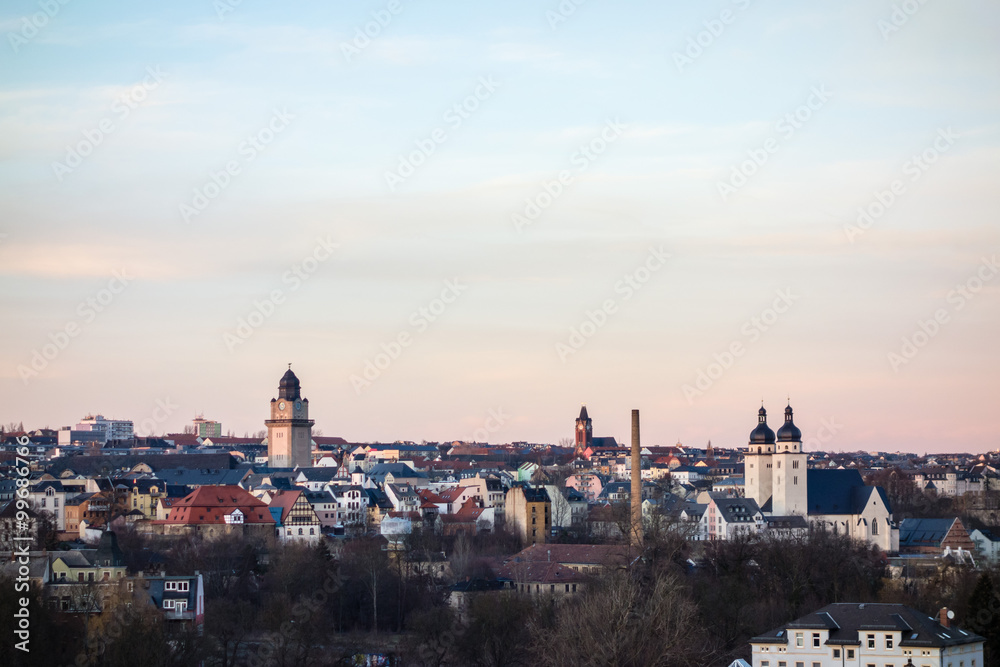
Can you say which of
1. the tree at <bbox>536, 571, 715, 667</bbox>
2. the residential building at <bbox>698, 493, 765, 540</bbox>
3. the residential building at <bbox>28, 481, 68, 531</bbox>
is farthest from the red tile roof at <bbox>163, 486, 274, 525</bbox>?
the tree at <bbox>536, 571, 715, 667</bbox>

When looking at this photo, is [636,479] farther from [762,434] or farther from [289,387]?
[289,387]

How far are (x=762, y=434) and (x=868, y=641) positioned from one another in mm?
54746

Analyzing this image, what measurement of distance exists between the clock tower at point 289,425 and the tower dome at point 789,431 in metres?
46.9

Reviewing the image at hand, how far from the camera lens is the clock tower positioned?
137m

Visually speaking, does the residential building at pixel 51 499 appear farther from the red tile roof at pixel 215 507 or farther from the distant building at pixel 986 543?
the distant building at pixel 986 543

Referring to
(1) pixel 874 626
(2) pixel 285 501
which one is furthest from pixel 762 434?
(1) pixel 874 626

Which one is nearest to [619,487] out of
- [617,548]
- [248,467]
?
[248,467]

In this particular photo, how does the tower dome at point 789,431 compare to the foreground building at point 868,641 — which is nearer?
the foreground building at point 868,641

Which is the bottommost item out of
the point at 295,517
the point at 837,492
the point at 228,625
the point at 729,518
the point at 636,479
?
the point at 228,625

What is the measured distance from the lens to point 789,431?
10112 centimetres

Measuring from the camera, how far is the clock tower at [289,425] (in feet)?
449

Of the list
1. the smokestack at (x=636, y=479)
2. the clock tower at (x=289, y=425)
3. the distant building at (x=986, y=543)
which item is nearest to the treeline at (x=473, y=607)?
the smokestack at (x=636, y=479)

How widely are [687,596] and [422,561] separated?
21689 millimetres

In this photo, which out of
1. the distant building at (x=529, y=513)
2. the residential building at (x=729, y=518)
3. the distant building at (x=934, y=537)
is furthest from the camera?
the residential building at (x=729, y=518)
